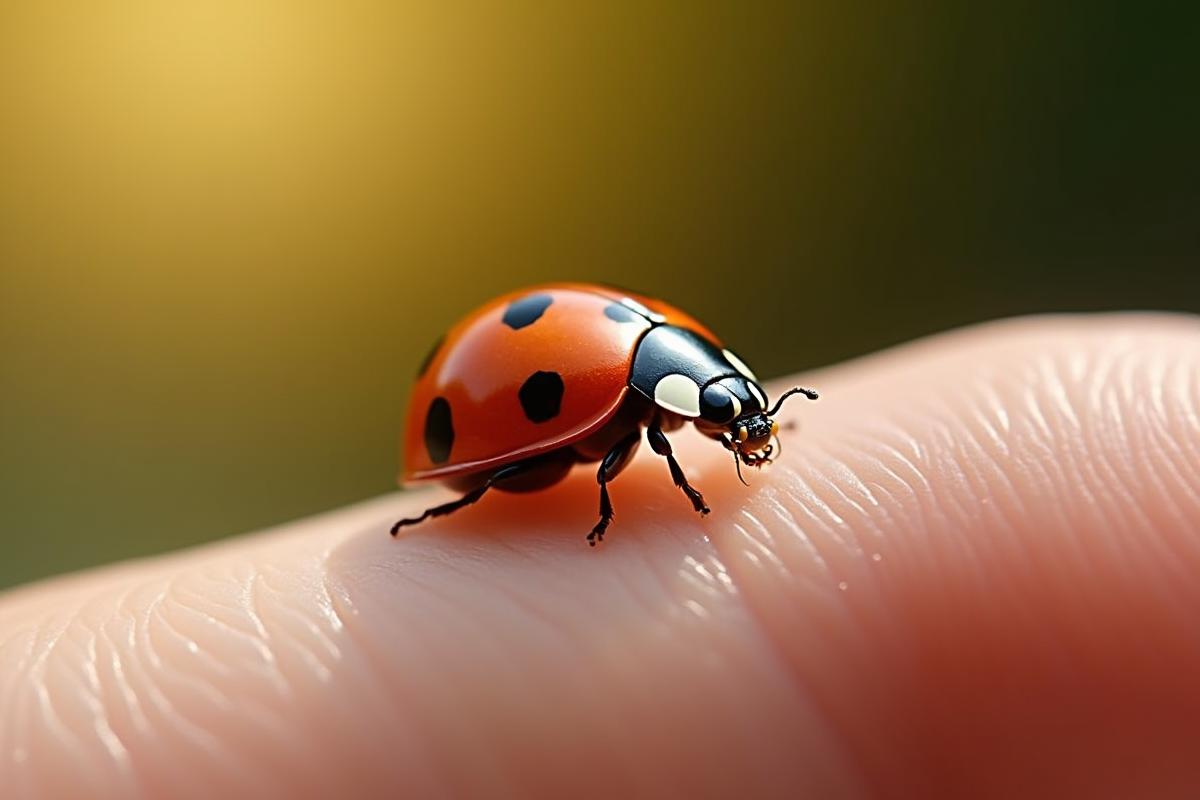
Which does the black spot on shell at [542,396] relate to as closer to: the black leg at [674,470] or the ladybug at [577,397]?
the ladybug at [577,397]

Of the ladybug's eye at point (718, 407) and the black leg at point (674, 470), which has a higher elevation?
the ladybug's eye at point (718, 407)

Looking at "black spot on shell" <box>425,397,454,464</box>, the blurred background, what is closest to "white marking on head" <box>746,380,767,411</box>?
"black spot on shell" <box>425,397,454,464</box>

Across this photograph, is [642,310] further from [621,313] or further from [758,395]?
[758,395]

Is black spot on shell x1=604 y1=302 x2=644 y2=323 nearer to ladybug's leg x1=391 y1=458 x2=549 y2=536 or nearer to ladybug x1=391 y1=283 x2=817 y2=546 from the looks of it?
ladybug x1=391 y1=283 x2=817 y2=546

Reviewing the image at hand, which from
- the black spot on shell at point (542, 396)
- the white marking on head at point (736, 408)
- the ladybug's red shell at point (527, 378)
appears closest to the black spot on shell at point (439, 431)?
the ladybug's red shell at point (527, 378)

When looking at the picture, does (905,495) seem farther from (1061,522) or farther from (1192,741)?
(1192,741)
